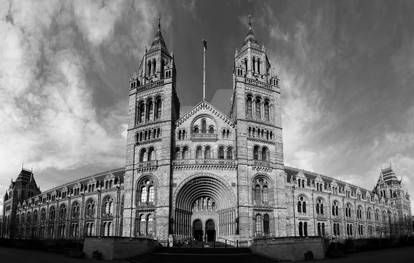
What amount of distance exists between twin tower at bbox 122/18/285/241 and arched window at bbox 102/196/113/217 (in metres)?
16.4

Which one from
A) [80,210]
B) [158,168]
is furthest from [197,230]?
[80,210]

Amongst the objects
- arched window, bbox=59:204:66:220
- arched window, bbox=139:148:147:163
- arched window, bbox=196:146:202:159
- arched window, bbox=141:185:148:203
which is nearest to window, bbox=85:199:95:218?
arched window, bbox=59:204:66:220

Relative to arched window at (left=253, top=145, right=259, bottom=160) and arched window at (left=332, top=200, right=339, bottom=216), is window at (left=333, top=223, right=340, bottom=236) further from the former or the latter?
arched window at (left=253, top=145, right=259, bottom=160)

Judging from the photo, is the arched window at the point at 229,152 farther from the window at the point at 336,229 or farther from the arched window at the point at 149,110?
the window at the point at 336,229

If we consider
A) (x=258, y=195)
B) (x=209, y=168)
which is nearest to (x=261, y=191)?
(x=258, y=195)

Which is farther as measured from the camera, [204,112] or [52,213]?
[52,213]

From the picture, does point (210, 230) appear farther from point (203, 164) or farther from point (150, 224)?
point (203, 164)

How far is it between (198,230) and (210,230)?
168 centimetres

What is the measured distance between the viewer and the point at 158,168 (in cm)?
5131

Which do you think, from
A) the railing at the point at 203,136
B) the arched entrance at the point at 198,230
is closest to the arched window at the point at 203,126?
the railing at the point at 203,136

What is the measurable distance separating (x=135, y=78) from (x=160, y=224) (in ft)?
77.8

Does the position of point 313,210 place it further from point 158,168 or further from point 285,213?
point 158,168

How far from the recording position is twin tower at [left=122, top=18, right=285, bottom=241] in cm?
4969

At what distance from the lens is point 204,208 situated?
52750mm
